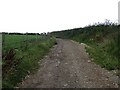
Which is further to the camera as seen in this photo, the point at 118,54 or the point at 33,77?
the point at 118,54

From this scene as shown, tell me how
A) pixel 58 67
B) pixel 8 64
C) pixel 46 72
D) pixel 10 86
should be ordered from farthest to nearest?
pixel 58 67 < pixel 46 72 < pixel 8 64 < pixel 10 86

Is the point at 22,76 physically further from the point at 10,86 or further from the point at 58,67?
the point at 58,67

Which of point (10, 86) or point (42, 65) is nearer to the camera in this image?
point (10, 86)

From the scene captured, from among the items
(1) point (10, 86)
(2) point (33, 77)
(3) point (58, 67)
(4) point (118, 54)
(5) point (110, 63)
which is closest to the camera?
(1) point (10, 86)

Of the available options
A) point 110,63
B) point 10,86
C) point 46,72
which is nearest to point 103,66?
point 110,63

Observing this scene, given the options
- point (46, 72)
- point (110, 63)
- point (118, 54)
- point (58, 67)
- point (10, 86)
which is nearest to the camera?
point (10, 86)

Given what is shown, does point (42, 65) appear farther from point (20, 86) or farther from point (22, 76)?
point (20, 86)

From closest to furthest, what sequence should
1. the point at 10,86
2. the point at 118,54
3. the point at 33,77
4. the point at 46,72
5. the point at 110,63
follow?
the point at 10,86 → the point at 33,77 → the point at 46,72 → the point at 110,63 → the point at 118,54

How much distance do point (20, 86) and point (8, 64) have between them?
1.22 metres

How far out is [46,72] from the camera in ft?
50.8

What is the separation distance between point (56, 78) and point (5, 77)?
2479 millimetres

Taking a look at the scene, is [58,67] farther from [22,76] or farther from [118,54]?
[118,54]

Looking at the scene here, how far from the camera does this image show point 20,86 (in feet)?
41.0

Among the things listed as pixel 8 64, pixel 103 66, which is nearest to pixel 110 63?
pixel 103 66
